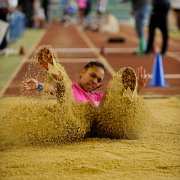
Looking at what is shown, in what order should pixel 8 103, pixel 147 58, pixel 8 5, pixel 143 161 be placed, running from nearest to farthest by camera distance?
pixel 143 161 < pixel 8 103 < pixel 8 5 < pixel 147 58

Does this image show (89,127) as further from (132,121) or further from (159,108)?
(159,108)

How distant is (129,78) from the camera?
455 centimetres

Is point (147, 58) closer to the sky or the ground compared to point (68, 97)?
closer to the ground

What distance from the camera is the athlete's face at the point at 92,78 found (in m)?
4.84

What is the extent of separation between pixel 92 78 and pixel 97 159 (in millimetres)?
1033

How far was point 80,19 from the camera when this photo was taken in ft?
110

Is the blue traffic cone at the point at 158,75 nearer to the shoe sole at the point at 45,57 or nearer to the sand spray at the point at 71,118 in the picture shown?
the sand spray at the point at 71,118

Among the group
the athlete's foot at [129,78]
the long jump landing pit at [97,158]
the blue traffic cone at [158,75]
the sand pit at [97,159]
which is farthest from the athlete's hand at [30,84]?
the blue traffic cone at [158,75]

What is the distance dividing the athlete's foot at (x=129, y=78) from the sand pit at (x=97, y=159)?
468 millimetres

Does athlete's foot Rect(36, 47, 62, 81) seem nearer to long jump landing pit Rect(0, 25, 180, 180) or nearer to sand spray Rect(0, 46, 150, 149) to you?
sand spray Rect(0, 46, 150, 149)

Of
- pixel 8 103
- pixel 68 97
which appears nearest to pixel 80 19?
pixel 8 103

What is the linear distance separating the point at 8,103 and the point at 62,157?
8.89 feet

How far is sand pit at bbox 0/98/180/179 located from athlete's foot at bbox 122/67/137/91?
18.4 inches

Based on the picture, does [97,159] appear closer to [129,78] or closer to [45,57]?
[129,78]
